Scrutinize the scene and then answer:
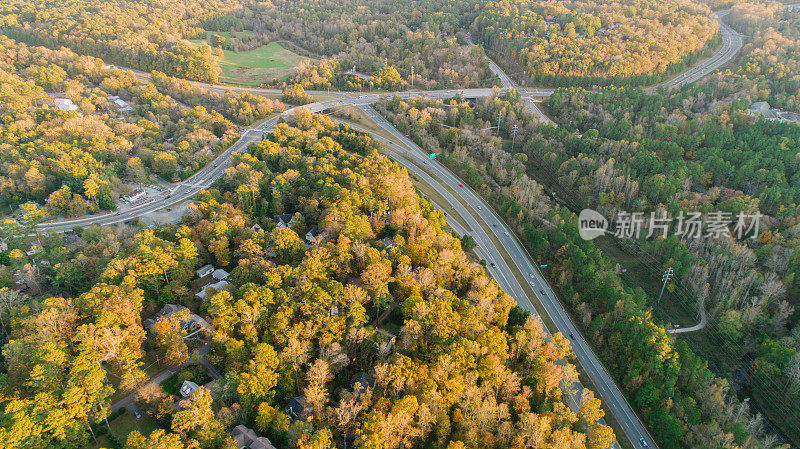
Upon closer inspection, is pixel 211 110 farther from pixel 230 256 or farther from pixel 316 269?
pixel 316 269

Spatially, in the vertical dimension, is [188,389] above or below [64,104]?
above

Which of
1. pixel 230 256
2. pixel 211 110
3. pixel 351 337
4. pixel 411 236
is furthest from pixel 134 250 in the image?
pixel 211 110

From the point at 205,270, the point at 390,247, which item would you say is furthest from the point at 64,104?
the point at 390,247

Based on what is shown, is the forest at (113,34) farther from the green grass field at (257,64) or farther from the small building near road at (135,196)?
Answer: the small building near road at (135,196)

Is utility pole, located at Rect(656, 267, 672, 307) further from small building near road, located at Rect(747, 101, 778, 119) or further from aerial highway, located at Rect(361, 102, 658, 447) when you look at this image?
small building near road, located at Rect(747, 101, 778, 119)

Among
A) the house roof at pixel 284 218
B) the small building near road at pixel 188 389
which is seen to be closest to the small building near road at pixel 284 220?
the house roof at pixel 284 218

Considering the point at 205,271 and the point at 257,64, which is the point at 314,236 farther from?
the point at 257,64
